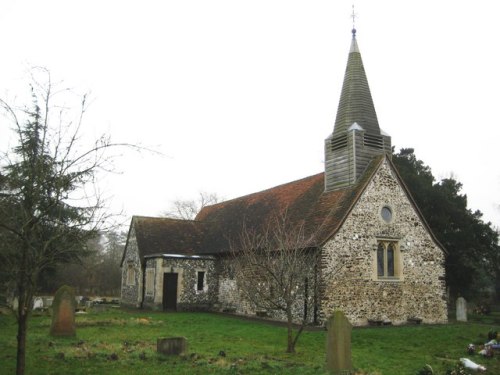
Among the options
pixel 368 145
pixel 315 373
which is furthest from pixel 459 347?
pixel 368 145

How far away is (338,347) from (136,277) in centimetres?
2045

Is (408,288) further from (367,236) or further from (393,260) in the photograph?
(367,236)

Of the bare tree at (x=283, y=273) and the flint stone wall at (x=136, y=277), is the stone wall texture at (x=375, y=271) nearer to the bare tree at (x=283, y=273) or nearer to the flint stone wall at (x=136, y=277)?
the bare tree at (x=283, y=273)

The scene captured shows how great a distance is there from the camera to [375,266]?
20344 mm

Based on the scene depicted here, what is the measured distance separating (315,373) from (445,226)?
2243cm

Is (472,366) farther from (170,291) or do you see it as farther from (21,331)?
(170,291)

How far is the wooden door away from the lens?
25.9 metres

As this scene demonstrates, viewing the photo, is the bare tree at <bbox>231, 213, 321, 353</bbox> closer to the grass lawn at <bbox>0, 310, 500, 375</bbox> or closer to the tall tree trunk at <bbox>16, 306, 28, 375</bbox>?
the grass lawn at <bbox>0, 310, 500, 375</bbox>

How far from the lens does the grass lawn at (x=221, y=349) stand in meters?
10.2

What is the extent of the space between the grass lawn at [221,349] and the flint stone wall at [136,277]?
341 inches

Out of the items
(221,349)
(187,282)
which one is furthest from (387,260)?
(187,282)

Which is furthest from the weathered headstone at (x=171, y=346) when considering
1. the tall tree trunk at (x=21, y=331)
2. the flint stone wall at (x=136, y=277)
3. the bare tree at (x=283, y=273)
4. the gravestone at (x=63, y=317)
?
the flint stone wall at (x=136, y=277)

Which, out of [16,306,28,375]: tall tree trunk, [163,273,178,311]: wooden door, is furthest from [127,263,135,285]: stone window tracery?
[16,306,28,375]: tall tree trunk

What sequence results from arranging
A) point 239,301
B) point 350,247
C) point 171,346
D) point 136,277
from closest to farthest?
point 171,346, point 350,247, point 239,301, point 136,277
